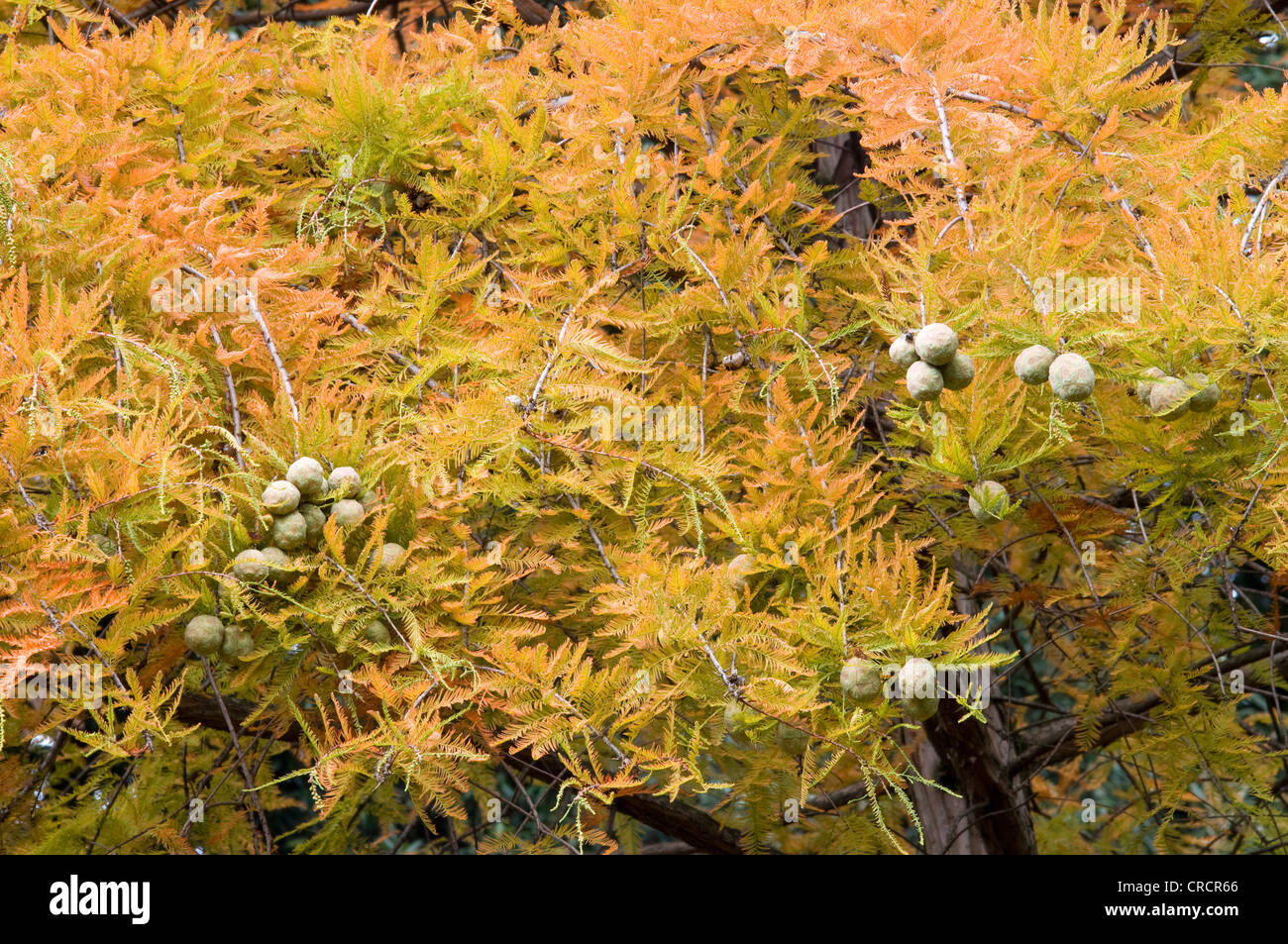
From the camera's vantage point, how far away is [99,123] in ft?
9.45

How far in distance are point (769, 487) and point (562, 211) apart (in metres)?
0.86

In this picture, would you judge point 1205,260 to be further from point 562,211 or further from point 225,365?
point 225,365

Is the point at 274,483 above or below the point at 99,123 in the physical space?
below

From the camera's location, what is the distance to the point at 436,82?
3158 millimetres

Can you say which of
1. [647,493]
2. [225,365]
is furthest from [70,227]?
[647,493]

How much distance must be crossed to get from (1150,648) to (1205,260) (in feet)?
4.86
